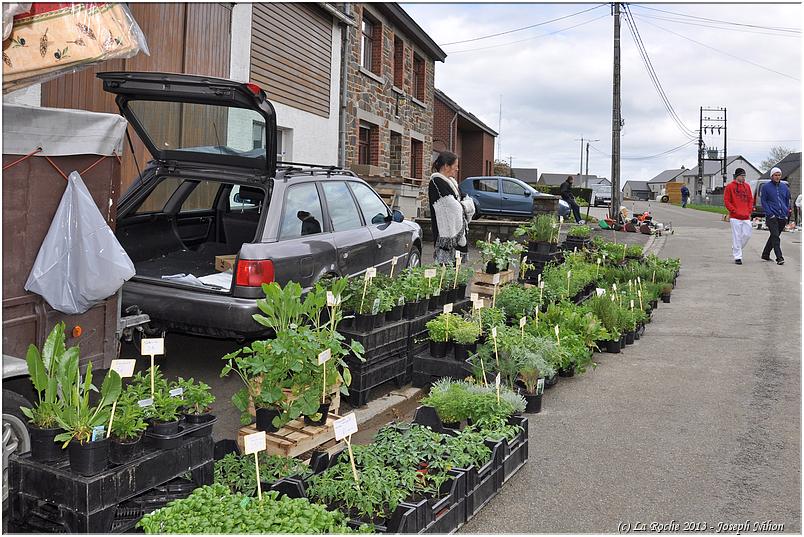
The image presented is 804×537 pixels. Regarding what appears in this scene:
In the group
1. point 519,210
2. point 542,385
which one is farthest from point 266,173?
point 519,210

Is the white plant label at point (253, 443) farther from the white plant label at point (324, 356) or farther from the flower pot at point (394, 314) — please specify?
the flower pot at point (394, 314)

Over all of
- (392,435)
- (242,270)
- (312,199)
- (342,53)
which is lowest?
(392,435)

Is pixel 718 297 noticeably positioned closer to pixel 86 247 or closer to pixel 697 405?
pixel 697 405

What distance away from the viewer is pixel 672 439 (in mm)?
5109

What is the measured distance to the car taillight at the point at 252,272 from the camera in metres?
5.73

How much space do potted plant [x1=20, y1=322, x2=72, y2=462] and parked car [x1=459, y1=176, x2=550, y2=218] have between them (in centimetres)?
2059

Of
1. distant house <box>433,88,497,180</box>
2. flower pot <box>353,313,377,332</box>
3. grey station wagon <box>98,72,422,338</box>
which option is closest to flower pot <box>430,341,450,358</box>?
flower pot <box>353,313,377,332</box>

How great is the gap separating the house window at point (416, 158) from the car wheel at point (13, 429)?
19.2 meters

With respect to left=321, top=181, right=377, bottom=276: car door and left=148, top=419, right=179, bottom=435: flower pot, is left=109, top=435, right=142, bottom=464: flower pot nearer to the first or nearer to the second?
left=148, top=419, right=179, bottom=435: flower pot

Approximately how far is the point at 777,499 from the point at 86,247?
4.28 m

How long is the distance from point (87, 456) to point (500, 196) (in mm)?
21551

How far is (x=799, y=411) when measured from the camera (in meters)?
5.83

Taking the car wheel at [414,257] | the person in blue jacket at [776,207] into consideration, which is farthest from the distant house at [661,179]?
the car wheel at [414,257]

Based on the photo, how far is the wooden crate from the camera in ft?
14.4
